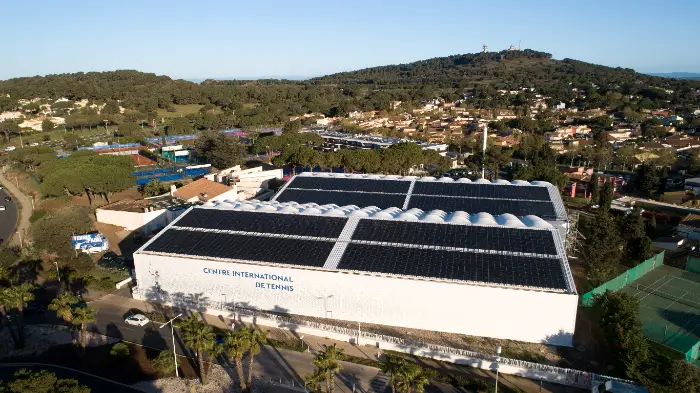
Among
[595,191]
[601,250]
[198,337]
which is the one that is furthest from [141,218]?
[595,191]

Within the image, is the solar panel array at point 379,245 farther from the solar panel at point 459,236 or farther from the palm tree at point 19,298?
the palm tree at point 19,298

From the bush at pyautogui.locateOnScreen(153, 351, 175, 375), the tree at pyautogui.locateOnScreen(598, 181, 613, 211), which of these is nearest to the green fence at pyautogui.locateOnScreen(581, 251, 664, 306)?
the tree at pyautogui.locateOnScreen(598, 181, 613, 211)

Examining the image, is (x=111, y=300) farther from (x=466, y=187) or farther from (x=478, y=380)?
A: (x=466, y=187)

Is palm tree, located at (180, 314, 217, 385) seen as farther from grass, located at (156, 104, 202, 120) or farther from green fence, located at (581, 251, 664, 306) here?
grass, located at (156, 104, 202, 120)

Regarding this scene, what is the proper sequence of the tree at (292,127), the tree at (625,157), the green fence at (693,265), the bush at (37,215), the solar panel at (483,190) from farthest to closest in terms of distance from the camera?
the tree at (292,127) < the tree at (625,157) < the bush at (37,215) < the solar panel at (483,190) < the green fence at (693,265)

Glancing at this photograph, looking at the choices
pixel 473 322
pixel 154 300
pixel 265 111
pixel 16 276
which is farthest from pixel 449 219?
pixel 265 111

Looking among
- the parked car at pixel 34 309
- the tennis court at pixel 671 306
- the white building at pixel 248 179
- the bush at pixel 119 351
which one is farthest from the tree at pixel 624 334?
the white building at pixel 248 179
